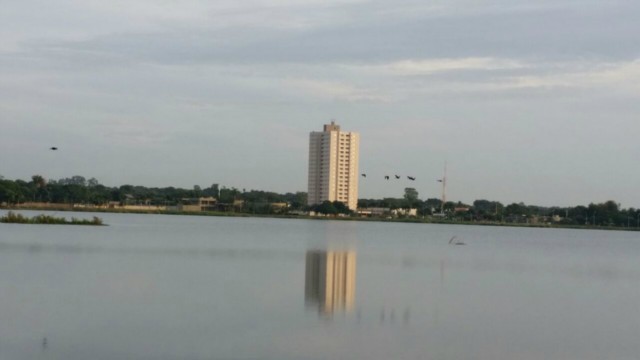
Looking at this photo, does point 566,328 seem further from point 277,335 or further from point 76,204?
point 76,204

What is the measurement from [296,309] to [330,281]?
9.23 m

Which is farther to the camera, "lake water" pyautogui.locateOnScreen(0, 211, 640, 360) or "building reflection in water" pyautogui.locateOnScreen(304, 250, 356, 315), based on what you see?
"building reflection in water" pyautogui.locateOnScreen(304, 250, 356, 315)

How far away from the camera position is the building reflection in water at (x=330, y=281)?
25.5m

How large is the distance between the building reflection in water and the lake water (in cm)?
8

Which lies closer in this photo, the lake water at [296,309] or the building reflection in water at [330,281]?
the lake water at [296,309]

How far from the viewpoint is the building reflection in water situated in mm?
25494

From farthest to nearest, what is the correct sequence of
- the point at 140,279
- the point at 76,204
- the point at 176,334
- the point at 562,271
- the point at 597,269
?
1. the point at 76,204
2. the point at 597,269
3. the point at 562,271
4. the point at 140,279
5. the point at 176,334

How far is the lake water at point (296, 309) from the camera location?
17781 mm

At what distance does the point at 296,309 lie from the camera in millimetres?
23828

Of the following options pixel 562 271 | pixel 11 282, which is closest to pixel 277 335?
pixel 11 282

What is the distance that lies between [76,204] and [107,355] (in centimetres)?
15959

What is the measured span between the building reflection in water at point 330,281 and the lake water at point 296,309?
8cm

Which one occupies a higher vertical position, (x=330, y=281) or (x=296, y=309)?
(x=330, y=281)

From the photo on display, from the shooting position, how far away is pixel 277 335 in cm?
1909
